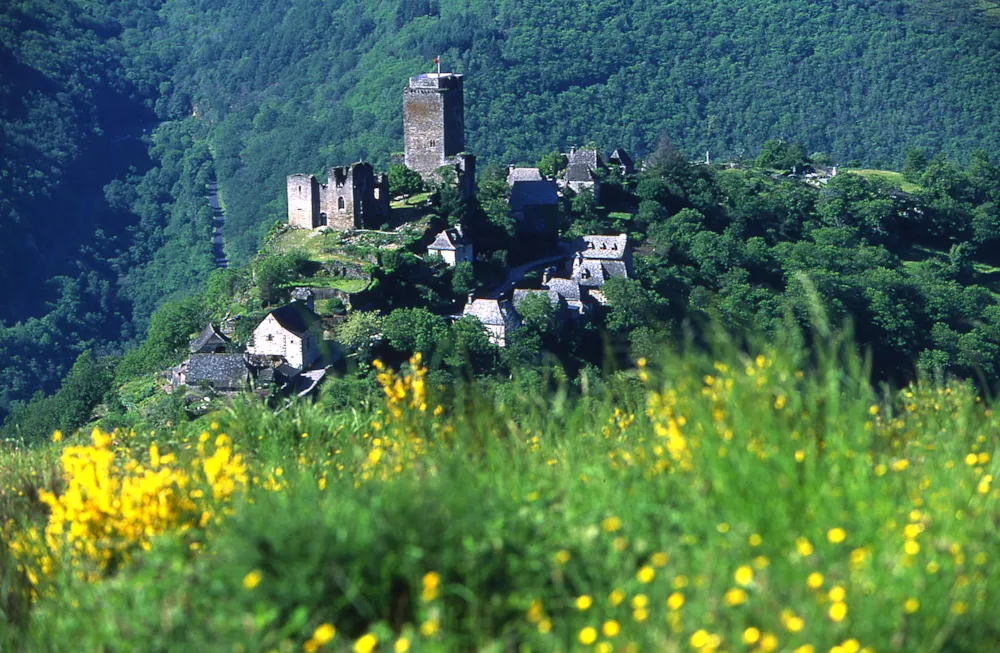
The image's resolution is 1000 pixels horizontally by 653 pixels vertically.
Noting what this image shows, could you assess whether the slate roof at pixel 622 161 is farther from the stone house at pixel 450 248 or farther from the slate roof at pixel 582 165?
the stone house at pixel 450 248

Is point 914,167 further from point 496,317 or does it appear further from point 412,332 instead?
point 412,332

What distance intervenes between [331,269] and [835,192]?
2527 centimetres

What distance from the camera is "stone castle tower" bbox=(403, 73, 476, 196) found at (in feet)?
136

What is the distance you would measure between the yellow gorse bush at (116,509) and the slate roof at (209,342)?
23.3 m

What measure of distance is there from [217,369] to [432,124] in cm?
1603

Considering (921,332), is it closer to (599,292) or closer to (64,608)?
(599,292)

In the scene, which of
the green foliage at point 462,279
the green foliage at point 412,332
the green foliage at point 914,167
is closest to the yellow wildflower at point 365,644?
the green foliage at point 412,332

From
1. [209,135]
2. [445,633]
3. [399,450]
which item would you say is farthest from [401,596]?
[209,135]

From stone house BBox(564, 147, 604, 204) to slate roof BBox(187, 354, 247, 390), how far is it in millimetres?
18789

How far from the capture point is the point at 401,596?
5402mm

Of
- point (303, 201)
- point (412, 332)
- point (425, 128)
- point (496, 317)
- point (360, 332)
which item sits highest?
point (425, 128)

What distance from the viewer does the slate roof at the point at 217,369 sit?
2722 cm

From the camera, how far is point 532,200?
42.2 metres

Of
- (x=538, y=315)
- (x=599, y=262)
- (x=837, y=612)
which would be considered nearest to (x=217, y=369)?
(x=538, y=315)
